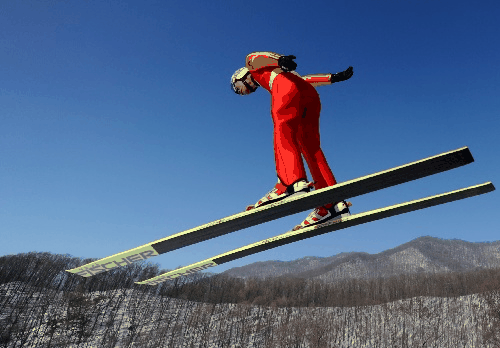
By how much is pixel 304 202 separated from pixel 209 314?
85.7 meters

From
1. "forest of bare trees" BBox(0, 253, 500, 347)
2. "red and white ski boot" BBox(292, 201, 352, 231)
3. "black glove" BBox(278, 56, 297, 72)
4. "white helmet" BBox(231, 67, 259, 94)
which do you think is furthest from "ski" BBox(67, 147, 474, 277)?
"forest of bare trees" BBox(0, 253, 500, 347)

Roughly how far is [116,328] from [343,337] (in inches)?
1754

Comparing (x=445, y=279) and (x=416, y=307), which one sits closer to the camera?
(x=416, y=307)

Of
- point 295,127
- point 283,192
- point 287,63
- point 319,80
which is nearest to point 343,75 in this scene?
point 319,80

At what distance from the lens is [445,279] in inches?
4382

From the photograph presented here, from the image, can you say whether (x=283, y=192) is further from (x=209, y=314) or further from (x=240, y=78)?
(x=209, y=314)

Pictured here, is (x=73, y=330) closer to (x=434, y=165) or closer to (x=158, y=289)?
(x=158, y=289)

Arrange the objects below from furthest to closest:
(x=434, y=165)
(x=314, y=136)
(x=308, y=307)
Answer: (x=308, y=307) < (x=314, y=136) < (x=434, y=165)

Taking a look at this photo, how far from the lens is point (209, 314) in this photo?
84.1 metres

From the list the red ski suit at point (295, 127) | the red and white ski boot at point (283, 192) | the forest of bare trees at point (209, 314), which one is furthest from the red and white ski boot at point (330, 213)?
the forest of bare trees at point (209, 314)

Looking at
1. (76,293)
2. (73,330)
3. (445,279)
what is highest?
(445,279)

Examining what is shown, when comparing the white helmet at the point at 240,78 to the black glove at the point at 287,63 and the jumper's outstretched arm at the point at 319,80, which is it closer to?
the black glove at the point at 287,63

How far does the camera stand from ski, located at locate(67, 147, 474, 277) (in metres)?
3.90

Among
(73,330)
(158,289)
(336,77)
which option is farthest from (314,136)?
(158,289)
